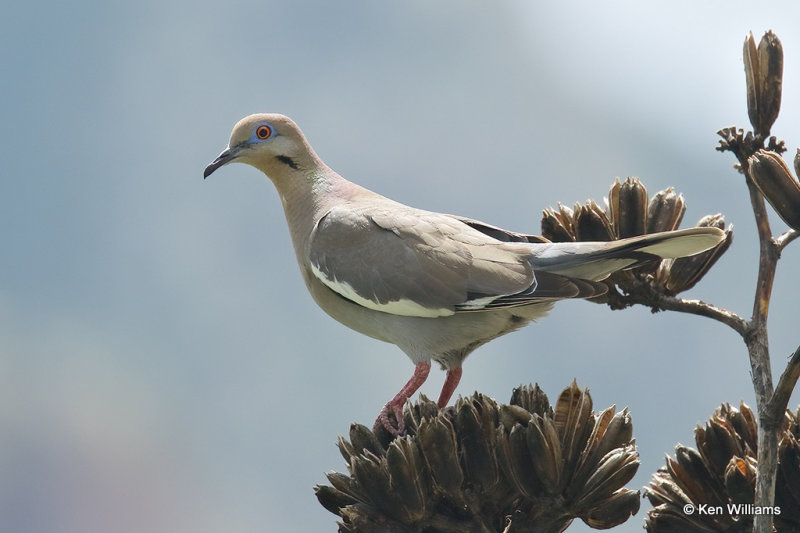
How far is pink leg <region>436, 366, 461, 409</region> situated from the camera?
175 inches

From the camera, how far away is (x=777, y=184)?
9.39ft

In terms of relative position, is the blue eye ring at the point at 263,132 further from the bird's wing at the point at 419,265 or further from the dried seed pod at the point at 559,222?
the dried seed pod at the point at 559,222

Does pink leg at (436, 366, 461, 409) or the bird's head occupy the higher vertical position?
the bird's head

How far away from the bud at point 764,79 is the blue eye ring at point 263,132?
9.14 feet

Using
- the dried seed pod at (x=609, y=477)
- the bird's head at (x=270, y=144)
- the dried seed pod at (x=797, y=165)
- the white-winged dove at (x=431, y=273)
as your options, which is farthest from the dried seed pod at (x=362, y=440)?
the bird's head at (x=270, y=144)

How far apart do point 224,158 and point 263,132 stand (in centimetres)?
27

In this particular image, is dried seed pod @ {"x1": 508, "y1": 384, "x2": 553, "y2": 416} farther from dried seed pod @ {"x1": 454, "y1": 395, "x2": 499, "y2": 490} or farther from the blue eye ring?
the blue eye ring

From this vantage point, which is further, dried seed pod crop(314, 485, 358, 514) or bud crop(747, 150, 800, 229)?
dried seed pod crop(314, 485, 358, 514)

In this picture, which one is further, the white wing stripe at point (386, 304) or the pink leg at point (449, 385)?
the pink leg at point (449, 385)

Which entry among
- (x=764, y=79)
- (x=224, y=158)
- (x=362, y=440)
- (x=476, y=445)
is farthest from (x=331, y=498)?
(x=224, y=158)

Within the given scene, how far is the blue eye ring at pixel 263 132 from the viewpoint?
17.3ft

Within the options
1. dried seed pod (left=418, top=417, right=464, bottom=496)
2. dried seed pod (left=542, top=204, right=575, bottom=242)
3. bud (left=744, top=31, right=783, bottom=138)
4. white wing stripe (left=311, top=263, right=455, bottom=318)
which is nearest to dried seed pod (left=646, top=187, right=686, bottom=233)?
dried seed pod (left=542, top=204, right=575, bottom=242)

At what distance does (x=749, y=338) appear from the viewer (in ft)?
9.65

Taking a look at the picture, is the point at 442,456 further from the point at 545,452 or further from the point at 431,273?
the point at 431,273
